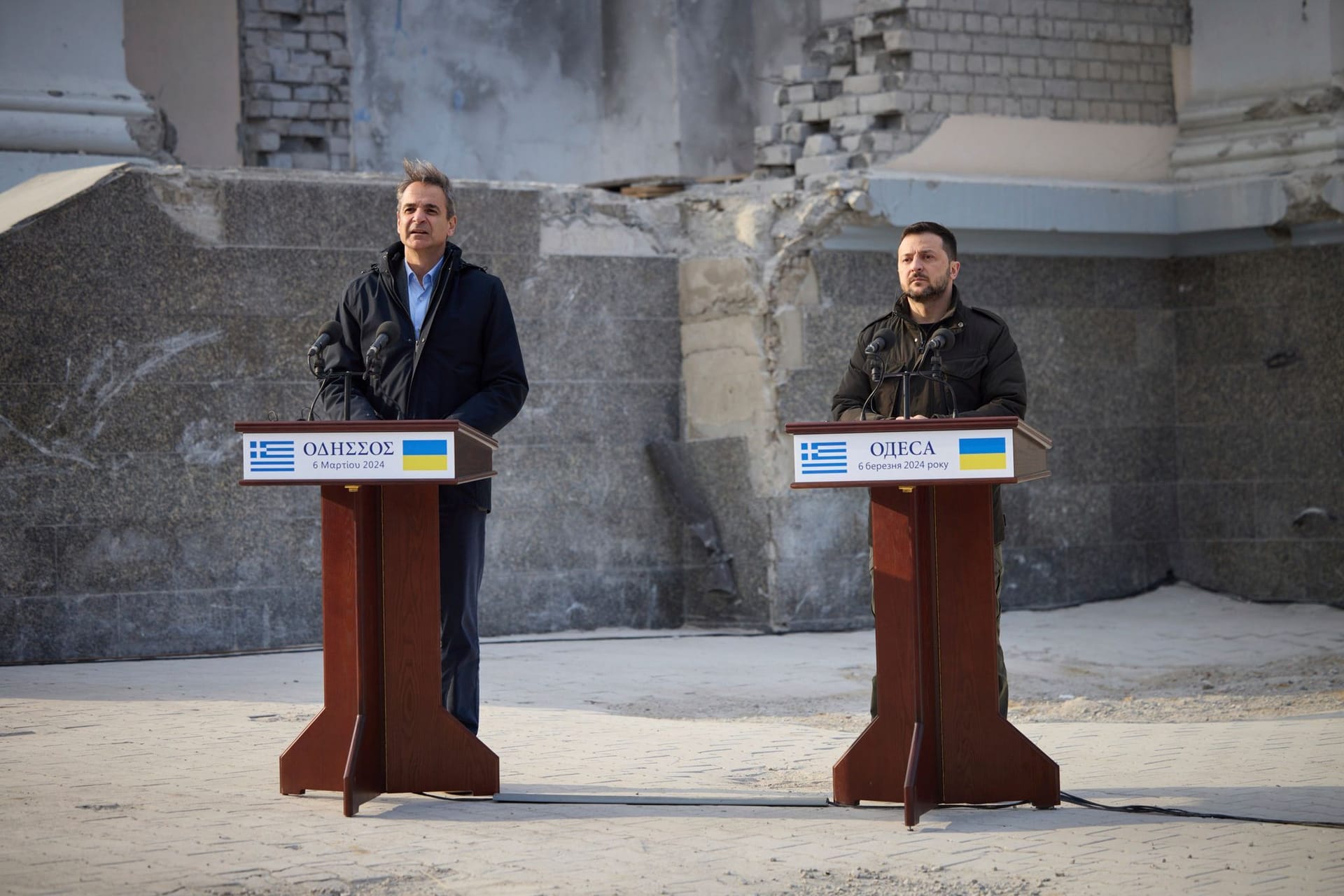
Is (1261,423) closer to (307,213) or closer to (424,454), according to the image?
(307,213)

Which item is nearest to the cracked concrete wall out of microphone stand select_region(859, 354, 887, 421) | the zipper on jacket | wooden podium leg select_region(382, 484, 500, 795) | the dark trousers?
the zipper on jacket

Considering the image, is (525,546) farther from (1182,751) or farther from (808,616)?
(1182,751)

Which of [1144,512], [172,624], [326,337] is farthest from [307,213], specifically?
[1144,512]

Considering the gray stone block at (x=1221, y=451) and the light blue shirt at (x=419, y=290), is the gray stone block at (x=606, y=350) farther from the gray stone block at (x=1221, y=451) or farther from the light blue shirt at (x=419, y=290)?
the light blue shirt at (x=419, y=290)

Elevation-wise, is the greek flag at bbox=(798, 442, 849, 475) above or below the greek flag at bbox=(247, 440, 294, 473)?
below

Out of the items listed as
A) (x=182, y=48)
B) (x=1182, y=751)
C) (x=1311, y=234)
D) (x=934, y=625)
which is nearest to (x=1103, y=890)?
(x=934, y=625)

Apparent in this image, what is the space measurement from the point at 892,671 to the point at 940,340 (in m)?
0.94

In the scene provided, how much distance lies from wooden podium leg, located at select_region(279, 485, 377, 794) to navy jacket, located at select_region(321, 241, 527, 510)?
35cm

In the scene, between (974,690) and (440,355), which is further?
(440,355)

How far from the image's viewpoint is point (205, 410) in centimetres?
843

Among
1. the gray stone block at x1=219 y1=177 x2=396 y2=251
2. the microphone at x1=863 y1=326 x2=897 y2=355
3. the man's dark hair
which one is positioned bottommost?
the microphone at x1=863 y1=326 x2=897 y2=355

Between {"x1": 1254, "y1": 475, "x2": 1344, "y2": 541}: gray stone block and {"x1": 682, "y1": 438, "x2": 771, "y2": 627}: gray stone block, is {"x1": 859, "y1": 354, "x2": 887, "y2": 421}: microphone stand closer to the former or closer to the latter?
{"x1": 682, "y1": 438, "x2": 771, "y2": 627}: gray stone block

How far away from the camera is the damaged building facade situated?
27.0 ft

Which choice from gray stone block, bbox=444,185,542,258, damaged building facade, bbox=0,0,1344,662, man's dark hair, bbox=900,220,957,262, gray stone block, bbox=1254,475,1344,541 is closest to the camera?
man's dark hair, bbox=900,220,957,262
